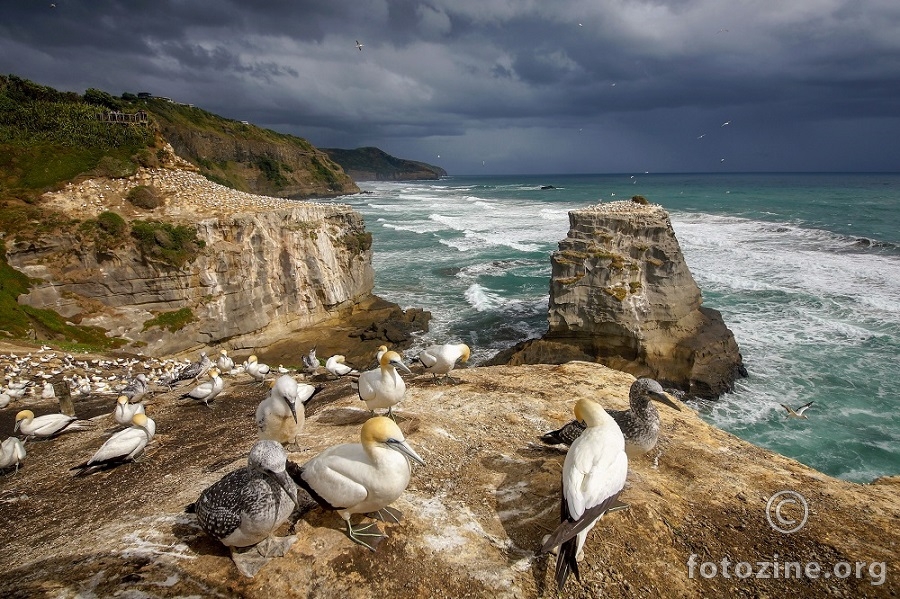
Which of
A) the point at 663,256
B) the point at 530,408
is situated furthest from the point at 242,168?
the point at 530,408

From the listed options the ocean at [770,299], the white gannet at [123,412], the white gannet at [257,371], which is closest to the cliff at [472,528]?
the white gannet at [123,412]

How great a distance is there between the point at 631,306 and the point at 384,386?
52.0 feet

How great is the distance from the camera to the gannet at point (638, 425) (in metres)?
6.36

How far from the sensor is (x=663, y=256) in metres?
20.5

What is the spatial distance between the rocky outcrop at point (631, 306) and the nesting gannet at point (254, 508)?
16754 millimetres

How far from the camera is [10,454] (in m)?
7.98

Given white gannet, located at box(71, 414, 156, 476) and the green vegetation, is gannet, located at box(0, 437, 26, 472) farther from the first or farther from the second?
the green vegetation

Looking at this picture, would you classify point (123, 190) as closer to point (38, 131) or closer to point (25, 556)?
point (38, 131)

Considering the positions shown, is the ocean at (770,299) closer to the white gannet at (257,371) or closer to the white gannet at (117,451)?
the white gannet at (257,371)

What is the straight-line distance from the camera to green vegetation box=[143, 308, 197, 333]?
19.6 m

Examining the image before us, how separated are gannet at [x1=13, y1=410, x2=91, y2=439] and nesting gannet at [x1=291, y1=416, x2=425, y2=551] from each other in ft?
26.4

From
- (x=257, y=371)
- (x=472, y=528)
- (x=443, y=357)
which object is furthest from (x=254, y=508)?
(x=257, y=371)

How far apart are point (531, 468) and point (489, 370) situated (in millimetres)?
5493

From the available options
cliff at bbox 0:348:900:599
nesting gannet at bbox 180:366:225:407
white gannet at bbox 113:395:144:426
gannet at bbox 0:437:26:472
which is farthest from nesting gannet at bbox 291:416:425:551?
nesting gannet at bbox 180:366:225:407
